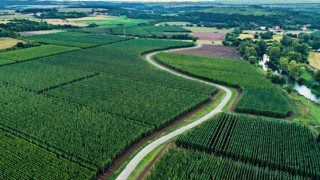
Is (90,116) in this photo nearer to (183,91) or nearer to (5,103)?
(5,103)

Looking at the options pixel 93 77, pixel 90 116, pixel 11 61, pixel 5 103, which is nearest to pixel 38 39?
pixel 11 61

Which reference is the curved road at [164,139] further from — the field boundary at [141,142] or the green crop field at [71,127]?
the green crop field at [71,127]

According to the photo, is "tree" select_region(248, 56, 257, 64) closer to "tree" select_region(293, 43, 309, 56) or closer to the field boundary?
"tree" select_region(293, 43, 309, 56)

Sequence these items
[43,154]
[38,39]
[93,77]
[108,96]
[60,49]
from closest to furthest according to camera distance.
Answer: [43,154]
[108,96]
[93,77]
[60,49]
[38,39]

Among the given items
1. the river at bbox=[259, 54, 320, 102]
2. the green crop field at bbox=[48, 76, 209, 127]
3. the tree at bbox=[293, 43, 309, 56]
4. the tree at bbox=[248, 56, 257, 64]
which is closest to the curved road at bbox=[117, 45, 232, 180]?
the green crop field at bbox=[48, 76, 209, 127]

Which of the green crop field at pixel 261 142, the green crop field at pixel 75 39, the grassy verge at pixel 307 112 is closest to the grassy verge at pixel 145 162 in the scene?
the green crop field at pixel 261 142

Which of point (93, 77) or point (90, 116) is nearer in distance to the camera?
point (90, 116)
